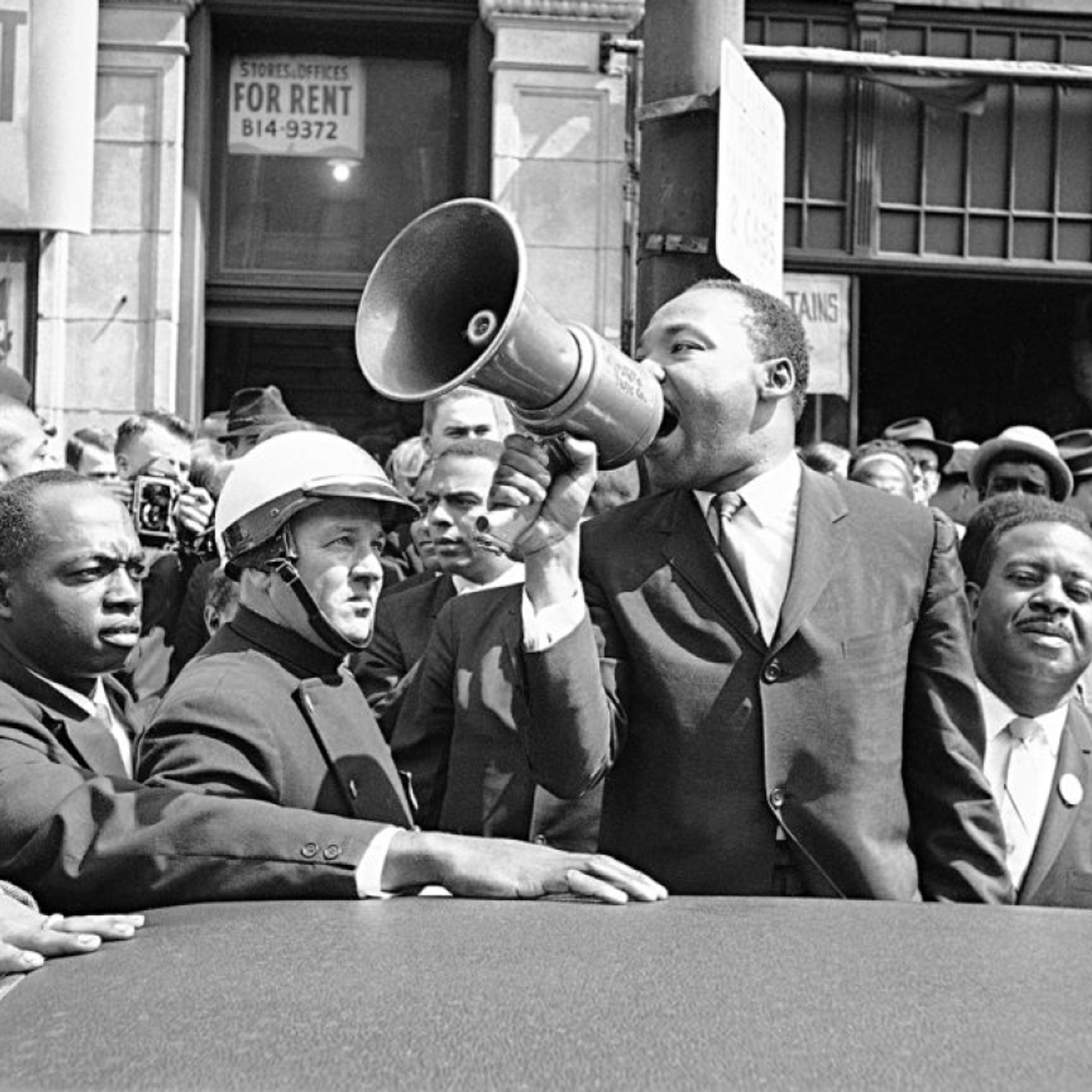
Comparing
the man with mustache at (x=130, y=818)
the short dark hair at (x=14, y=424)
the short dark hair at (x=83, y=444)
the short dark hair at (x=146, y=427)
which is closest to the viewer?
the man with mustache at (x=130, y=818)

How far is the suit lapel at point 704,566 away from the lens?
348cm

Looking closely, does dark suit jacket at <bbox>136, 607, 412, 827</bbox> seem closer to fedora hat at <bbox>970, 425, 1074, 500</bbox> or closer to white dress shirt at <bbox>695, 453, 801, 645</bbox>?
white dress shirt at <bbox>695, 453, 801, 645</bbox>

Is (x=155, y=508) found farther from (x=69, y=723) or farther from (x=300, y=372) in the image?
(x=300, y=372)

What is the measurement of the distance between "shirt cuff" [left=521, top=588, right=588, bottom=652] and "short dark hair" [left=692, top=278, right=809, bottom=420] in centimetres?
63

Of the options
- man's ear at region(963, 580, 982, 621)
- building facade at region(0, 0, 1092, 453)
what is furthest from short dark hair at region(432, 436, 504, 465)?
building facade at region(0, 0, 1092, 453)

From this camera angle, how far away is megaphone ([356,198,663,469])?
9.77ft

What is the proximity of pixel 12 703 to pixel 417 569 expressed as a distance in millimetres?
3563

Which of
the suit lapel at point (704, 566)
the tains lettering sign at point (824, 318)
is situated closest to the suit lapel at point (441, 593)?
the suit lapel at point (704, 566)

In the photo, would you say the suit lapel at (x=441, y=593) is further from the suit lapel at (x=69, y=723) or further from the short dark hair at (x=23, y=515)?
the suit lapel at (x=69, y=723)

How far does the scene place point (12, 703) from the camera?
3.32m

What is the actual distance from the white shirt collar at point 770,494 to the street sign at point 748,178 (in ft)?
3.36

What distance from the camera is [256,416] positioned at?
289 inches

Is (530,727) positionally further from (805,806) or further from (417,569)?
(417,569)

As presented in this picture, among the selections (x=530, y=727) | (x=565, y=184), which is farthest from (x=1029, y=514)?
(x=565, y=184)
